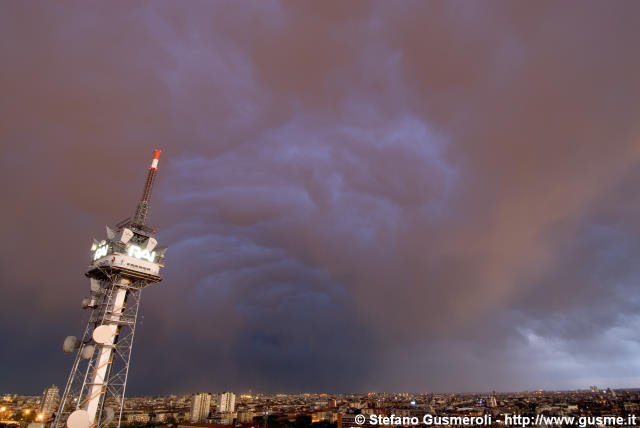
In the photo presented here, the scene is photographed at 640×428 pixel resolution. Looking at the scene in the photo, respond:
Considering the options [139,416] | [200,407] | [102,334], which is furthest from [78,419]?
[139,416]

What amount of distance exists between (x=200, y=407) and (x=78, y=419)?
160 m

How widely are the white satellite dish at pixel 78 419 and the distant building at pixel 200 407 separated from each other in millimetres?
152408

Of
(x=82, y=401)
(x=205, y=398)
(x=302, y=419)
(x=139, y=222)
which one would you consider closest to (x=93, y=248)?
(x=139, y=222)

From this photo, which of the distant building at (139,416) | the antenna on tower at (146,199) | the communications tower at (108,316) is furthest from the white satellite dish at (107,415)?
the distant building at (139,416)

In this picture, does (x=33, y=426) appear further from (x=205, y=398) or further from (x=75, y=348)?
(x=205, y=398)

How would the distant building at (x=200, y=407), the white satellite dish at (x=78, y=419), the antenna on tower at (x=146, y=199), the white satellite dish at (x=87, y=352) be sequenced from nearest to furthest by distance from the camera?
the white satellite dish at (x=78, y=419)
the white satellite dish at (x=87, y=352)
the antenna on tower at (x=146, y=199)
the distant building at (x=200, y=407)

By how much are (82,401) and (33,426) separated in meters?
4.78

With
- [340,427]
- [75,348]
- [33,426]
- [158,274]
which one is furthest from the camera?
[340,427]

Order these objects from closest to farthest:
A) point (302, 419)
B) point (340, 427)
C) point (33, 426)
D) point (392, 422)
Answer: point (33, 426) < point (392, 422) < point (340, 427) < point (302, 419)

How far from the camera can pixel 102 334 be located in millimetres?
38531

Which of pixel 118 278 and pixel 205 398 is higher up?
pixel 118 278

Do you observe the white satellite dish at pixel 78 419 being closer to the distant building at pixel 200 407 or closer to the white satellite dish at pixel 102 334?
the white satellite dish at pixel 102 334

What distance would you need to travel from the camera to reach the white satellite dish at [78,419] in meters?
34.9

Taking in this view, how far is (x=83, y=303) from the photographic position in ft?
142
